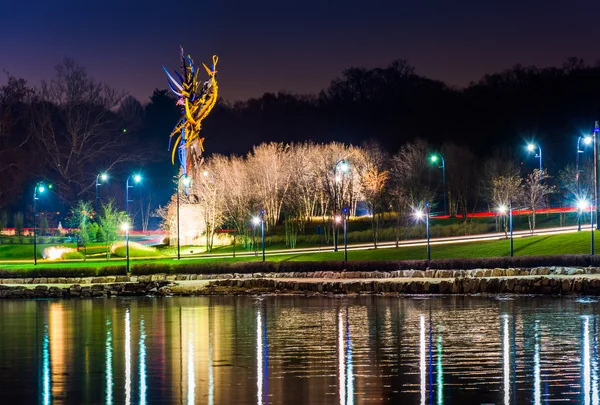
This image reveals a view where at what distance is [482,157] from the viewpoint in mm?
120875

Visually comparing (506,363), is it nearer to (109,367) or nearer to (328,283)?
(109,367)

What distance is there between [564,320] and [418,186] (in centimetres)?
5400

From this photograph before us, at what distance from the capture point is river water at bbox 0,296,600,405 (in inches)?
750

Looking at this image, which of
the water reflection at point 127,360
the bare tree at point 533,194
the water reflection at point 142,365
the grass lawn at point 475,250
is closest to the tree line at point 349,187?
the bare tree at point 533,194

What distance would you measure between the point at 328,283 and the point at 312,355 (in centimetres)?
2448

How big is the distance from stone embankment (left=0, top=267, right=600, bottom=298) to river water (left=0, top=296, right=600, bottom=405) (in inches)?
165

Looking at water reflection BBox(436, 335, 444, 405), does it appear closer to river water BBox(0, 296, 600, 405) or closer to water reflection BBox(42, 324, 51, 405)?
river water BBox(0, 296, 600, 405)

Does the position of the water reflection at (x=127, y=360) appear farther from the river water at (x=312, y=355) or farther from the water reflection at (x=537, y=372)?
the water reflection at (x=537, y=372)

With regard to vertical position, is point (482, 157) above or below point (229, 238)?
above

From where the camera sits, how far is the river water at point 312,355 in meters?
19.1

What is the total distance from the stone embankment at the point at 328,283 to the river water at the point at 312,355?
13.8ft

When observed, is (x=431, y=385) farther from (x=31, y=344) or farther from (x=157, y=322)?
(x=157, y=322)

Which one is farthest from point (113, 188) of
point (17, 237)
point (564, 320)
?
point (564, 320)

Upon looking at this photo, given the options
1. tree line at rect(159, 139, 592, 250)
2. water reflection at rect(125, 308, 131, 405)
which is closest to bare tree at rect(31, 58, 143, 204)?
tree line at rect(159, 139, 592, 250)
